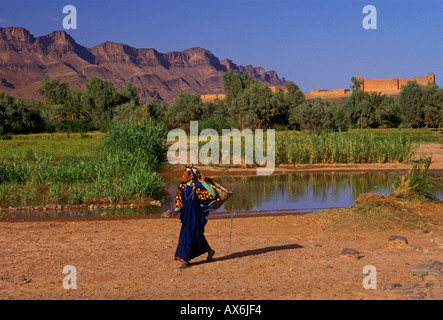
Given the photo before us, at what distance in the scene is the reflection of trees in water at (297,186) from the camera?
16.4m

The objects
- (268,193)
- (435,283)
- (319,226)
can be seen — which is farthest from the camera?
(268,193)

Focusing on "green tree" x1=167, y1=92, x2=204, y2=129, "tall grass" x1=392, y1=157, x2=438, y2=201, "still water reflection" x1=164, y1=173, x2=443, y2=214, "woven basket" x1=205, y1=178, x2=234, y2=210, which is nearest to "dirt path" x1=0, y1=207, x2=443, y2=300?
"woven basket" x1=205, y1=178, x2=234, y2=210

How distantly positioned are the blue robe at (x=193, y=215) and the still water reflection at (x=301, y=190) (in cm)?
601

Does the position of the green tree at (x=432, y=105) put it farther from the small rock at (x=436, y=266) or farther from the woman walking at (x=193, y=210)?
the woman walking at (x=193, y=210)

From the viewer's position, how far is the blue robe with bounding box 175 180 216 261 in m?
8.05

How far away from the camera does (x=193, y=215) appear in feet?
26.5

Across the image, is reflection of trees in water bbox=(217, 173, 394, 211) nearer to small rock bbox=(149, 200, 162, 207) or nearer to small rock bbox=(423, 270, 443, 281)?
small rock bbox=(149, 200, 162, 207)

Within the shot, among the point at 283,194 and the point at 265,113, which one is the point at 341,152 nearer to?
the point at 283,194

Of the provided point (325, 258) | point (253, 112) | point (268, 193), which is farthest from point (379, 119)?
point (325, 258)

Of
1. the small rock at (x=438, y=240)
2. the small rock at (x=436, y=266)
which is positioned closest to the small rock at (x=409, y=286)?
the small rock at (x=436, y=266)

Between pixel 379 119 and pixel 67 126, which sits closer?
pixel 67 126

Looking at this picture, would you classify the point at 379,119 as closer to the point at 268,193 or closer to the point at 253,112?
the point at 253,112
